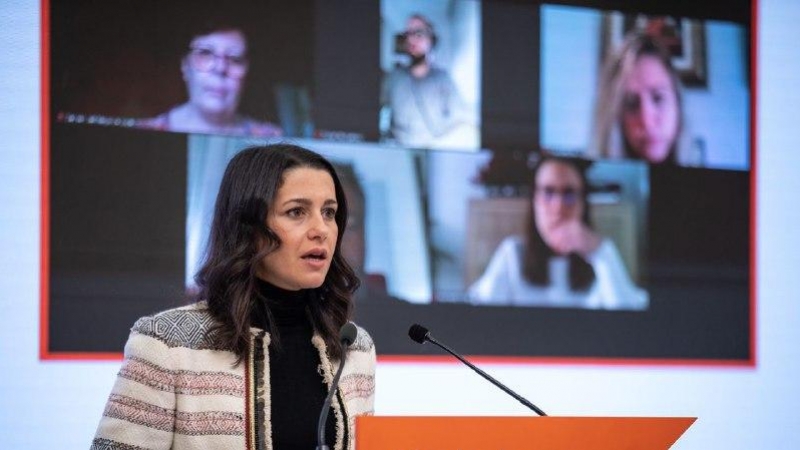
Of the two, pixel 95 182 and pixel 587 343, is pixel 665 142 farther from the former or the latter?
pixel 95 182

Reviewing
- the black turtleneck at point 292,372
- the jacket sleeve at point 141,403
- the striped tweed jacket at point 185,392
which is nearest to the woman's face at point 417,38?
the black turtleneck at point 292,372

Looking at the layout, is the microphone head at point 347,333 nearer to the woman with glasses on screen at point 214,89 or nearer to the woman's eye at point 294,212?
the woman's eye at point 294,212

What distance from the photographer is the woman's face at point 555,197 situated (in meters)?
3.79

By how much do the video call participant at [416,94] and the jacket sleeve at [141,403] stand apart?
1.71 meters

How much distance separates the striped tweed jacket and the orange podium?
50 cm

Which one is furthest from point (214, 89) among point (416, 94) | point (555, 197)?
point (555, 197)

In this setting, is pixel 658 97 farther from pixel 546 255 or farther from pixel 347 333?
pixel 347 333

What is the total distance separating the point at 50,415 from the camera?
10.7 feet

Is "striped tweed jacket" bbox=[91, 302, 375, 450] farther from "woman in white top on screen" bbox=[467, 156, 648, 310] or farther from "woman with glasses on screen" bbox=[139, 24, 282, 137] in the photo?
"woman in white top on screen" bbox=[467, 156, 648, 310]

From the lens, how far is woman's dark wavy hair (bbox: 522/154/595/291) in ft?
12.4

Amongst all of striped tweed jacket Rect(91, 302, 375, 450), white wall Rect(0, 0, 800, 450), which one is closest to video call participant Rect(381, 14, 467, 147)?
white wall Rect(0, 0, 800, 450)

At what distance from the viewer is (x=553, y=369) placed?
380 cm

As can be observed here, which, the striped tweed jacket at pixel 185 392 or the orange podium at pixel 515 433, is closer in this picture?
the orange podium at pixel 515 433

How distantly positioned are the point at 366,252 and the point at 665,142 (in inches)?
49.0
